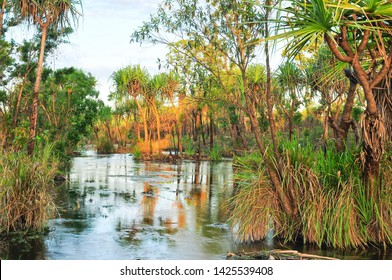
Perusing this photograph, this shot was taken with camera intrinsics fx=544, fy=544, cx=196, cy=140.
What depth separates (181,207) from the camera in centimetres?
1220

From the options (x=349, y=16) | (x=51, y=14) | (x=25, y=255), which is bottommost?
(x=25, y=255)

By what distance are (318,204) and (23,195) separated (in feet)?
14.7

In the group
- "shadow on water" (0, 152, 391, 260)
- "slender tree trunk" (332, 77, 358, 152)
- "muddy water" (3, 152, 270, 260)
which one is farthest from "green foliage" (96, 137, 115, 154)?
"slender tree trunk" (332, 77, 358, 152)

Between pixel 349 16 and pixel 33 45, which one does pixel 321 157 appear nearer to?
pixel 349 16

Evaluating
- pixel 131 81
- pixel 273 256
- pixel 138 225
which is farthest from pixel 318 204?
pixel 131 81

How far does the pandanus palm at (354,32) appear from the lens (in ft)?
22.0

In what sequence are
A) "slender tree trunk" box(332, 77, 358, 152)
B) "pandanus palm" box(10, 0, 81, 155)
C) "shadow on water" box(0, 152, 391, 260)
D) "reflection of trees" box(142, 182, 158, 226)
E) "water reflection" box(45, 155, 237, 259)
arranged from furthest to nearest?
1. "pandanus palm" box(10, 0, 81, 155)
2. "reflection of trees" box(142, 182, 158, 226)
3. "slender tree trunk" box(332, 77, 358, 152)
4. "water reflection" box(45, 155, 237, 259)
5. "shadow on water" box(0, 152, 391, 260)

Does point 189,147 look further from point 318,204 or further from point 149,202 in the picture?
point 318,204

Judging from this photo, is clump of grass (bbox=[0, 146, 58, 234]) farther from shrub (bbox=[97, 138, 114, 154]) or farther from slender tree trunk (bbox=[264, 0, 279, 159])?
shrub (bbox=[97, 138, 114, 154])

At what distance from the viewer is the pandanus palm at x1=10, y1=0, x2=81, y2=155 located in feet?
45.5

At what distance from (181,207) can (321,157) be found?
4.64 m

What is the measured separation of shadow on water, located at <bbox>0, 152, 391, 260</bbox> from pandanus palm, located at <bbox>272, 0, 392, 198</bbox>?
1.61 metres

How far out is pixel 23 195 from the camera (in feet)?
27.6

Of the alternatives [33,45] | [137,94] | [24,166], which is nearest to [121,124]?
[137,94]
